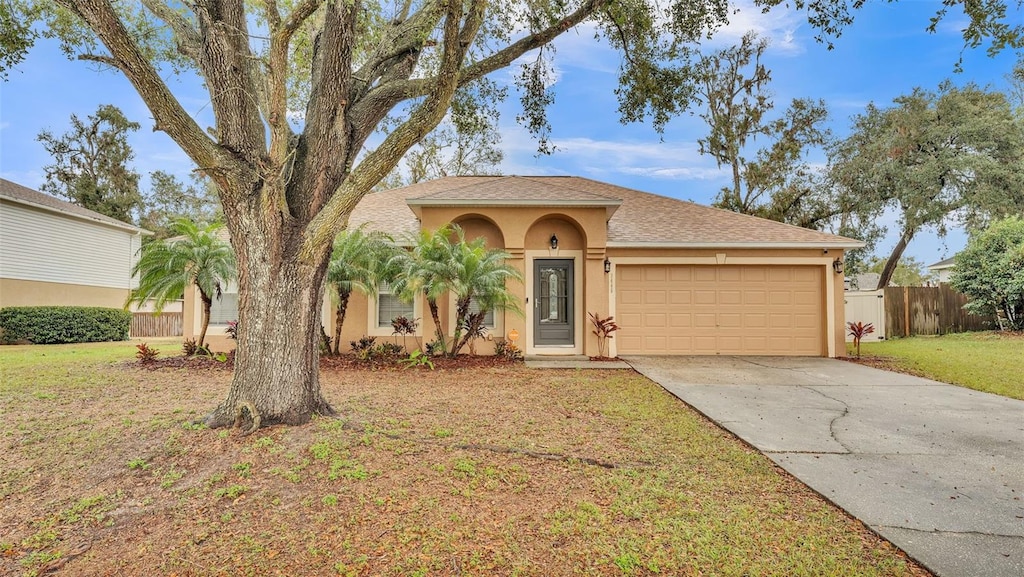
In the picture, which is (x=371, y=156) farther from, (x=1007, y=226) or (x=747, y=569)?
(x=1007, y=226)

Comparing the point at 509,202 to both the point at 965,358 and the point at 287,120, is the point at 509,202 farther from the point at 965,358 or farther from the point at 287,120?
the point at 965,358

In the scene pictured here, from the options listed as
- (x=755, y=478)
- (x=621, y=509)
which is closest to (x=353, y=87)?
(x=621, y=509)

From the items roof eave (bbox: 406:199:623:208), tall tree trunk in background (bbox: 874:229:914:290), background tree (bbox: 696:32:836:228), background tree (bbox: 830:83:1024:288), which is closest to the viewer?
roof eave (bbox: 406:199:623:208)

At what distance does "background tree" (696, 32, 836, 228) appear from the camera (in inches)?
810

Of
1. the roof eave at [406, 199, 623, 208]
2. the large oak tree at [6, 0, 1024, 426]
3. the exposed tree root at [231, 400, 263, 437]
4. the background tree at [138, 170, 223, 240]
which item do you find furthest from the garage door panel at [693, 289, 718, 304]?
the background tree at [138, 170, 223, 240]

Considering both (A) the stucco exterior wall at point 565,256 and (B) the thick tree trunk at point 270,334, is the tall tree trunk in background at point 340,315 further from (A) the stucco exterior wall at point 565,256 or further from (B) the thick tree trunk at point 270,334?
(B) the thick tree trunk at point 270,334

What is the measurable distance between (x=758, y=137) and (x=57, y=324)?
27331 mm

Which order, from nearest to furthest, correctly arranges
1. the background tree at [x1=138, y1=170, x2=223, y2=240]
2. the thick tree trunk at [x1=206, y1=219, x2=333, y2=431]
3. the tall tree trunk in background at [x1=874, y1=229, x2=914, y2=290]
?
the thick tree trunk at [x1=206, y1=219, x2=333, y2=431] < the tall tree trunk in background at [x1=874, y1=229, x2=914, y2=290] < the background tree at [x1=138, y1=170, x2=223, y2=240]

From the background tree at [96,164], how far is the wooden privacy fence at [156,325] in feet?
31.9

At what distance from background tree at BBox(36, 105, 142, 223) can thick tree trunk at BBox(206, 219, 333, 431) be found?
28333 millimetres

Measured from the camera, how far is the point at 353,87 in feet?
17.7

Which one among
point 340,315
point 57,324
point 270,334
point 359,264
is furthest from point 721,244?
point 57,324

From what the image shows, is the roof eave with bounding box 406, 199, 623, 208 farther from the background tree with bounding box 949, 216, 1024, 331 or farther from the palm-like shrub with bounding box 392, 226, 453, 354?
the background tree with bounding box 949, 216, 1024, 331

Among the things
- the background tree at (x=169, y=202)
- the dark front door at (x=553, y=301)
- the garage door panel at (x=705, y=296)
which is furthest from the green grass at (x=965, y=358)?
the background tree at (x=169, y=202)
